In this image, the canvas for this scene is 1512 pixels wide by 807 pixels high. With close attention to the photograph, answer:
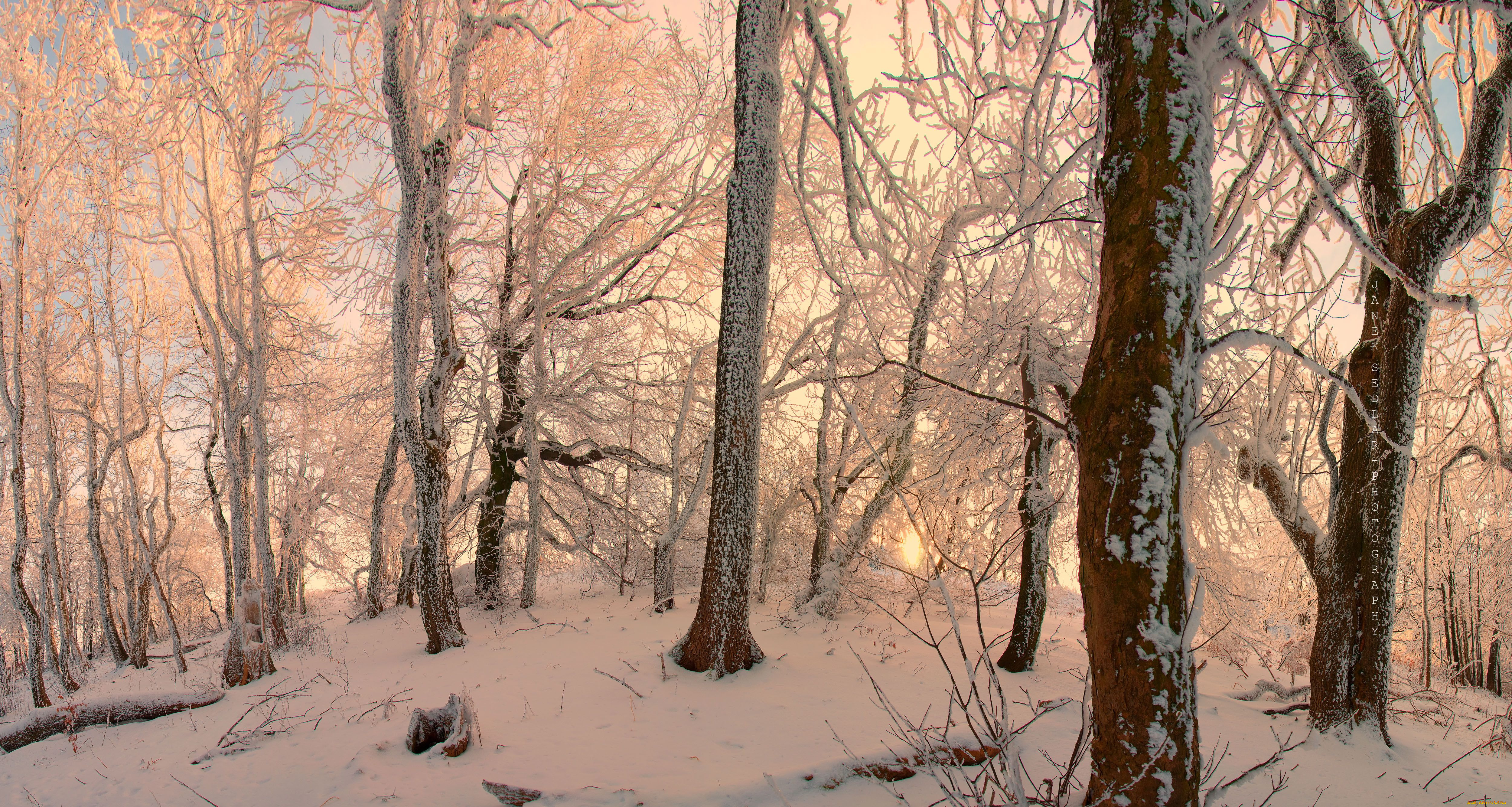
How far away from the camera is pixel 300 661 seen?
826 centimetres

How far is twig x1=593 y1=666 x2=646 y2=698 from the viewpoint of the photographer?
18.2 ft

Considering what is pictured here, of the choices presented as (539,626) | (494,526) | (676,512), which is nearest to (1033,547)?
(676,512)

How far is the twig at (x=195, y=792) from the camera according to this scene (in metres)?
3.91

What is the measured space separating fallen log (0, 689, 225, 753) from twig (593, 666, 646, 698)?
3760mm

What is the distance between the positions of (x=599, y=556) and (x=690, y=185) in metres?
6.21

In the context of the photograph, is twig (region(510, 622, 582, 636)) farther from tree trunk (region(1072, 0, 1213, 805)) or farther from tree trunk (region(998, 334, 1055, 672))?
tree trunk (region(1072, 0, 1213, 805))

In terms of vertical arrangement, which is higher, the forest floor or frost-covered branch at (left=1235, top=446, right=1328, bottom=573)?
frost-covered branch at (left=1235, top=446, right=1328, bottom=573)

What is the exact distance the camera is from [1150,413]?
2.37 meters

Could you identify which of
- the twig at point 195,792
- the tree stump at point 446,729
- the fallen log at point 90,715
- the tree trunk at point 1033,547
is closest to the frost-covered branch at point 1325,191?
the tree trunk at point 1033,547

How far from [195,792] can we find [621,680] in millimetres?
2817

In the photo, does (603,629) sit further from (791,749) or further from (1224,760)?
(1224,760)

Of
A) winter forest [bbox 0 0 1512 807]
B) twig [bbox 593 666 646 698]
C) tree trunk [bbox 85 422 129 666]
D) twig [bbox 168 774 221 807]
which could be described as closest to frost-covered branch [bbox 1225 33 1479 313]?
winter forest [bbox 0 0 1512 807]

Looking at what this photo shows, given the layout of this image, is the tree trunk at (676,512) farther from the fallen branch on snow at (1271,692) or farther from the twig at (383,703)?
the fallen branch on snow at (1271,692)

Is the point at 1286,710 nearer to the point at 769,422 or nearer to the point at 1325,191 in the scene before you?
the point at 1325,191
